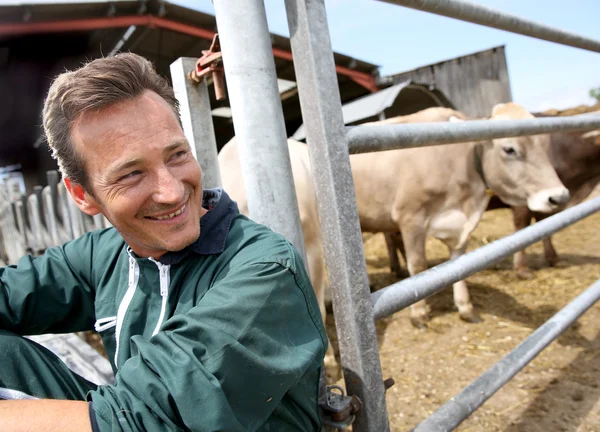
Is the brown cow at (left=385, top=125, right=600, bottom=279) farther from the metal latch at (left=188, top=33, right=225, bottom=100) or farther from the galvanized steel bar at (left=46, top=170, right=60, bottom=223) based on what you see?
the metal latch at (left=188, top=33, right=225, bottom=100)

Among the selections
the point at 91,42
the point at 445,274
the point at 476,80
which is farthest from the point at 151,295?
the point at 476,80

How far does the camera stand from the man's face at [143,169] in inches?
37.3

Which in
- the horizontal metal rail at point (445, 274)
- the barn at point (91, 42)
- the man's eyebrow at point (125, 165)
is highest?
the barn at point (91, 42)

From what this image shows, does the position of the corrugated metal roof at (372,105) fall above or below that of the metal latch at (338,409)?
above

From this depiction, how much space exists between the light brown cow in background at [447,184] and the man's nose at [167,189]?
→ 10.0ft

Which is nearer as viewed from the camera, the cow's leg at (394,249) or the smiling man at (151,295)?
the smiling man at (151,295)

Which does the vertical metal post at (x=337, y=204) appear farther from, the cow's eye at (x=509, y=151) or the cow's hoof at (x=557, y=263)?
the cow's hoof at (x=557, y=263)

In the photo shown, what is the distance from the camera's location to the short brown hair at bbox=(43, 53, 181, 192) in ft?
3.09

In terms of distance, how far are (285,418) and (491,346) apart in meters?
2.54

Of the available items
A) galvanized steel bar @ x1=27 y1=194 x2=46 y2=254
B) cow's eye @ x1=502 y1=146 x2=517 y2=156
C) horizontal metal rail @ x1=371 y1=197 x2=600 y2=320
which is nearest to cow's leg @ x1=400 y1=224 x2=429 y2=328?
cow's eye @ x1=502 y1=146 x2=517 y2=156

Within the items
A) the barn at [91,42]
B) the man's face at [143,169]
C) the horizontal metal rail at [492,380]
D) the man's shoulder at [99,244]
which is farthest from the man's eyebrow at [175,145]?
the barn at [91,42]

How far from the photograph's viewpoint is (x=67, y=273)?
122 cm

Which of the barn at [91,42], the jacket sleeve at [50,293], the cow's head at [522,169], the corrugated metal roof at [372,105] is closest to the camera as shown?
the jacket sleeve at [50,293]

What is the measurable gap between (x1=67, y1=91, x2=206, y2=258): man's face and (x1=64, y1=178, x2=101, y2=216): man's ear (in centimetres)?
8
